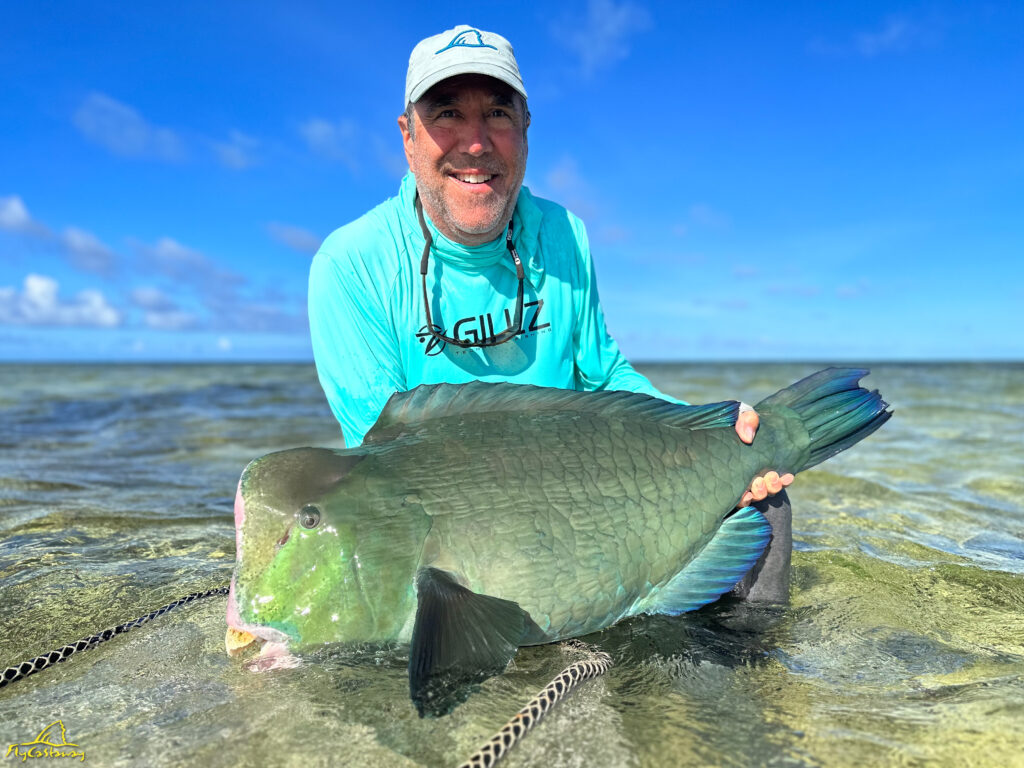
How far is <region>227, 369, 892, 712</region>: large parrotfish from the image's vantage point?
192 cm

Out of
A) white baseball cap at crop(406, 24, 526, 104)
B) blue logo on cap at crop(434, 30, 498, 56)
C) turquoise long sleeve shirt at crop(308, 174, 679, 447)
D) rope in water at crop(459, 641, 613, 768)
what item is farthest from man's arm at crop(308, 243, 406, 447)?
rope in water at crop(459, 641, 613, 768)

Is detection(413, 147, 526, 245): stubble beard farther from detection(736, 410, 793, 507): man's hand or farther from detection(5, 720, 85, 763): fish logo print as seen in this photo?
detection(5, 720, 85, 763): fish logo print

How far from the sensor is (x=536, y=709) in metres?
1.76

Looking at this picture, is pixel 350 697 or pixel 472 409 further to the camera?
pixel 472 409

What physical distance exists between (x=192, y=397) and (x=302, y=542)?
52.3 feet

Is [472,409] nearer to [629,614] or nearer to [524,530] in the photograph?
[524,530]

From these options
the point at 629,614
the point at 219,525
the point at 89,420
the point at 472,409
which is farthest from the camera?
the point at 89,420

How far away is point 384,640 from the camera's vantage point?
1947mm

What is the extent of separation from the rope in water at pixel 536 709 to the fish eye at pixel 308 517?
0.73 meters

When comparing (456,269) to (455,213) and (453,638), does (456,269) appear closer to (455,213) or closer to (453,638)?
(455,213)

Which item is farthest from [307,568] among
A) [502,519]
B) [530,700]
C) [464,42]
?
[464,42]

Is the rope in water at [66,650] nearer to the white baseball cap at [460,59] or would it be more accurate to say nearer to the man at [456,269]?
the man at [456,269]

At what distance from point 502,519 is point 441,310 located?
155 cm

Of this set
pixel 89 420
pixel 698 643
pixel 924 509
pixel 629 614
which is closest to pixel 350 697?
pixel 629 614
